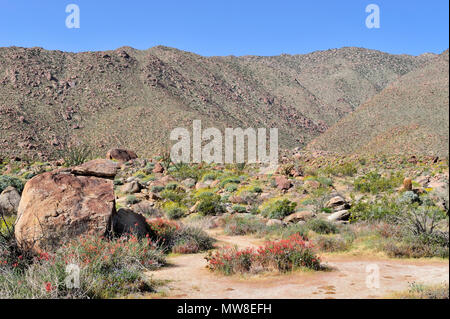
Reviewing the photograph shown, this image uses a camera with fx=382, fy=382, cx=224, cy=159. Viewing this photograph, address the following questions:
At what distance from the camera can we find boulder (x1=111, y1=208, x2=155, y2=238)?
32.0 ft

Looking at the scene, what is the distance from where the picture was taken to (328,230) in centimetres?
1261

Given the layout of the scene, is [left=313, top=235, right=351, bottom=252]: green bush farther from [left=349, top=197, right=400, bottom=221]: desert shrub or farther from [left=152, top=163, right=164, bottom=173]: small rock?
[left=152, top=163, right=164, bottom=173]: small rock

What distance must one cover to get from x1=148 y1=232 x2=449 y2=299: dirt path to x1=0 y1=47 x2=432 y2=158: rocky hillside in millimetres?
44120

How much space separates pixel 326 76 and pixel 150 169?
94396 millimetres

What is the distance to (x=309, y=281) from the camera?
7.12m

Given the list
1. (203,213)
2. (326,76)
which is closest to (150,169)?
(203,213)

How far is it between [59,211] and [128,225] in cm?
201

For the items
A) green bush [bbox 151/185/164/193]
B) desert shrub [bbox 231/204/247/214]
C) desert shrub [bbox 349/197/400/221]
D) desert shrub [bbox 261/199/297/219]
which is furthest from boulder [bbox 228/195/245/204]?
desert shrub [bbox 349/197/400/221]

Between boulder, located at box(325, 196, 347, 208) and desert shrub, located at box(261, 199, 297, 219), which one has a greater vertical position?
boulder, located at box(325, 196, 347, 208)

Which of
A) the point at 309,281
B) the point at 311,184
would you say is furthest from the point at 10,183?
the point at 309,281

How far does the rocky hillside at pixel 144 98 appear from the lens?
2099 inches

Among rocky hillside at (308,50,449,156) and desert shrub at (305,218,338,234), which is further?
rocky hillside at (308,50,449,156)

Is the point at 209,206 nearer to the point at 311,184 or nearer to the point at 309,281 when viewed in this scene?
the point at 311,184

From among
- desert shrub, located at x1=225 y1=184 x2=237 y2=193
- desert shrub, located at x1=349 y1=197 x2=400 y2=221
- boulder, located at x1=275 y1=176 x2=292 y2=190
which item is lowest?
desert shrub, located at x1=349 y1=197 x2=400 y2=221
